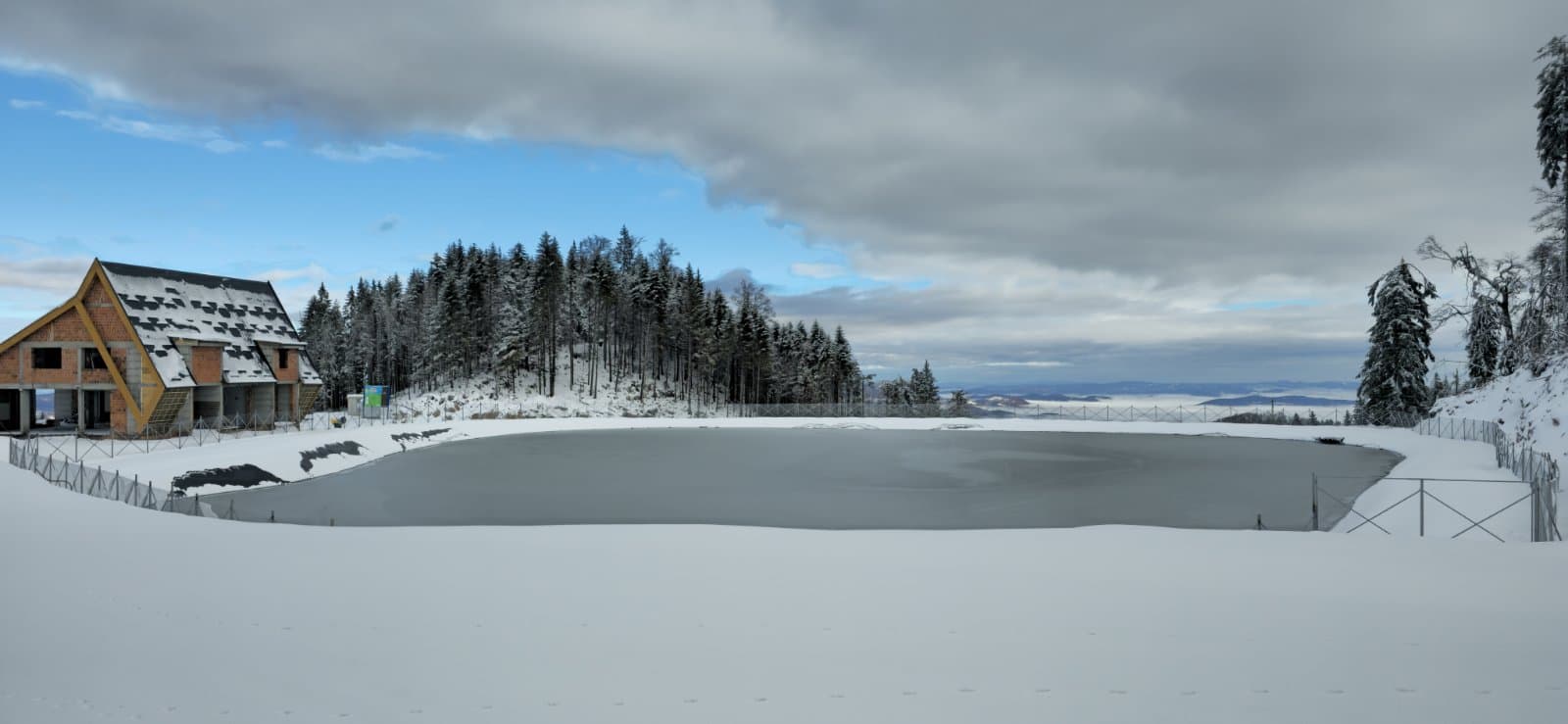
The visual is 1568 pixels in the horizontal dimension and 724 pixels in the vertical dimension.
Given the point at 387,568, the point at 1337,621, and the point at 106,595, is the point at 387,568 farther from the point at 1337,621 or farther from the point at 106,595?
the point at 1337,621

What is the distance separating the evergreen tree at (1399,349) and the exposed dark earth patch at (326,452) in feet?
168

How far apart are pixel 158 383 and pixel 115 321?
3.88m

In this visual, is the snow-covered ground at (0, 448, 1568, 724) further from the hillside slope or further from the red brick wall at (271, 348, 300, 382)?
the red brick wall at (271, 348, 300, 382)

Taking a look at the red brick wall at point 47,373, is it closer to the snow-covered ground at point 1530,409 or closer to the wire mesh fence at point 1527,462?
the wire mesh fence at point 1527,462

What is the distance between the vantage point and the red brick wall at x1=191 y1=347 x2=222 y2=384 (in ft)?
104

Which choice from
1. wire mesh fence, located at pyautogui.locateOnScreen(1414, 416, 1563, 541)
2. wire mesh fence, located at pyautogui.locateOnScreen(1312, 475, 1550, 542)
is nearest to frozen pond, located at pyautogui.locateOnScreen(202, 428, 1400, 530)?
wire mesh fence, located at pyautogui.locateOnScreen(1312, 475, 1550, 542)

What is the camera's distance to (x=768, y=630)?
6.49m

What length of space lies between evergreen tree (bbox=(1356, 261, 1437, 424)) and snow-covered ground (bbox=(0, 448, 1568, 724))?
3800 cm

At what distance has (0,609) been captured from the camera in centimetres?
688

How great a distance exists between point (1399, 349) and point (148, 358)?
61.0m

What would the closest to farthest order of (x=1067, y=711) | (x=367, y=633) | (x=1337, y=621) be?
(x=1067, y=711) < (x=367, y=633) < (x=1337, y=621)

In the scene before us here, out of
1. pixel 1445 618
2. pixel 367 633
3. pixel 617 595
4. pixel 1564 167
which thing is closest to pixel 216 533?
pixel 367 633

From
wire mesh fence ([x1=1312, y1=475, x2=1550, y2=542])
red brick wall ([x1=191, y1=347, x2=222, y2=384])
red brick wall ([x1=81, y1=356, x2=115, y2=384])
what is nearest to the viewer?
wire mesh fence ([x1=1312, y1=475, x2=1550, y2=542])

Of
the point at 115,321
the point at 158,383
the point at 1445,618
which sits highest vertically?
the point at 115,321
